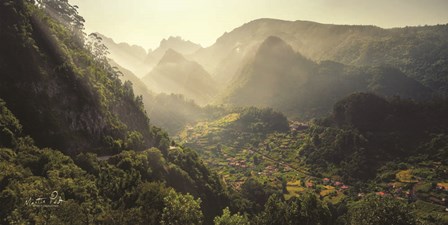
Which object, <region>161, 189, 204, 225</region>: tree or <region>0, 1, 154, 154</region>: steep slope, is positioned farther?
<region>0, 1, 154, 154</region>: steep slope

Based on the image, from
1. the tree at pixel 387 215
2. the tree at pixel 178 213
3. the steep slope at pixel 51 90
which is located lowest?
the tree at pixel 387 215

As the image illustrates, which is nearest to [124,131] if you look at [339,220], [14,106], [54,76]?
[54,76]

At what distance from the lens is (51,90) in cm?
8550

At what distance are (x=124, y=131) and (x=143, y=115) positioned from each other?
29.3m

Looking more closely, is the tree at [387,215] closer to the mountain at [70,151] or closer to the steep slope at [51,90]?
the mountain at [70,151]

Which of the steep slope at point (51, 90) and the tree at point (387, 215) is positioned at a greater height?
the steep slope at point (51, 90)

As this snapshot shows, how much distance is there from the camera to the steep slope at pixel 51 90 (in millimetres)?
78750

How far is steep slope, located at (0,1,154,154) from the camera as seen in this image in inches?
3100
